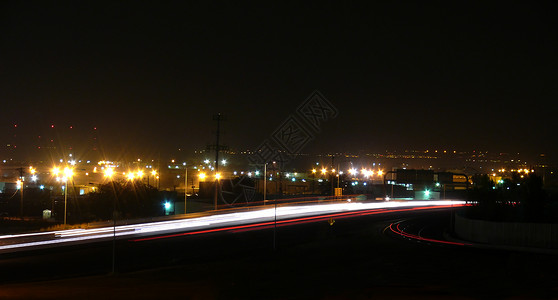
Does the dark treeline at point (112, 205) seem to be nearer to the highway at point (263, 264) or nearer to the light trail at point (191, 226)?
the light trail at point (191, 226)

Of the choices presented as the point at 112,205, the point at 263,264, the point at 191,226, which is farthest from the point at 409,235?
the point at 112,205

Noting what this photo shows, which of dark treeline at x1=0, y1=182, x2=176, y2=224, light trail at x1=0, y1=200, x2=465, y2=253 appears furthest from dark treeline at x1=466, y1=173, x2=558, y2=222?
dark treeline at x1=0, y1=182, x2=176, y2=224

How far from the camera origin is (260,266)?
19.9 meters

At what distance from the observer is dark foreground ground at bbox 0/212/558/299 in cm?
1370

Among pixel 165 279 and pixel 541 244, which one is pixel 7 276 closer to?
pixel 165 279

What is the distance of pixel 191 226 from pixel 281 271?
16387mm

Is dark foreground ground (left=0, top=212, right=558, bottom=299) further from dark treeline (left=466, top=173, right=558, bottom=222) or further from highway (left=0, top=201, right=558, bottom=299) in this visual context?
dark treeline (left=466, top=173, right=558, bottom=222)

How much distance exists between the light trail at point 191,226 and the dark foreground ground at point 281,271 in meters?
2.08

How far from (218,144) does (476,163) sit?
148 metres

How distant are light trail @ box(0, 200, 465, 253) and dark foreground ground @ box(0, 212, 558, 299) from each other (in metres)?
2.08

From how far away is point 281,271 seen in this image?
18562mm

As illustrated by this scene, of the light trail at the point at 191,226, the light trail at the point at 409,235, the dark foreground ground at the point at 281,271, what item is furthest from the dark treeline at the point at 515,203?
the light trail at the point at 191,226

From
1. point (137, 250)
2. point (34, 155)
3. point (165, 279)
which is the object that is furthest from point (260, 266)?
point (34, 155)

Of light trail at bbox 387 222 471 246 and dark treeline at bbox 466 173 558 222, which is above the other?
dark treeline at bbox 466 173 558 222
